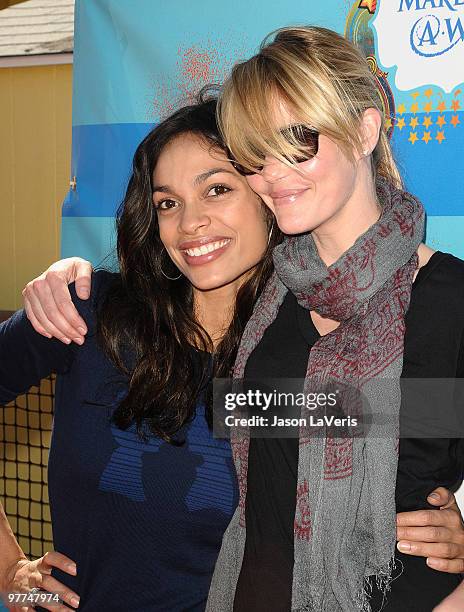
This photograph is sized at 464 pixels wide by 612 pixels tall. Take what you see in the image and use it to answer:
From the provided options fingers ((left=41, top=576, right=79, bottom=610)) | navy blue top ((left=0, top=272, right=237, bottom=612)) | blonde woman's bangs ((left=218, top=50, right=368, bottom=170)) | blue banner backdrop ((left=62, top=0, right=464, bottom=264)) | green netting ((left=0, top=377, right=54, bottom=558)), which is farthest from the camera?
green netting ((left=0, top=377, right=54, bottom=558))

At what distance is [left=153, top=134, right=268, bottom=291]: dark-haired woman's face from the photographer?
216cm

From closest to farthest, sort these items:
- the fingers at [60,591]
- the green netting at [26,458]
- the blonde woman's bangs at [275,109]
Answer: the blonde woman's bangs at [275,109]
the fingers at [60,591]
the green netting at [26,458]

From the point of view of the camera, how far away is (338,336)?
1905mm

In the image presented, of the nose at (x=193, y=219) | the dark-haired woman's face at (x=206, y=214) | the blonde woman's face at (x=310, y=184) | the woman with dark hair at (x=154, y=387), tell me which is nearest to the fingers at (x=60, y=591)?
the woman with dark hair at (x=154, y=387)

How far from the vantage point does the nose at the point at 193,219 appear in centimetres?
214

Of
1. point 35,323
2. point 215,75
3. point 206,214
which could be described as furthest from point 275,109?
point 215,75

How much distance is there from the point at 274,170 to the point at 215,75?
118 centimetres

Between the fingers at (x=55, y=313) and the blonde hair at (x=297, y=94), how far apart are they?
2.07ft

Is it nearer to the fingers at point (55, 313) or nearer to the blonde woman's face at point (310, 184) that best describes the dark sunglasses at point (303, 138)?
the blonde woman's face at point (310, 184)

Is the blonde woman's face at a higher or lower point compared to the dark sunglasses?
lower

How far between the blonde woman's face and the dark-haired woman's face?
311 mm

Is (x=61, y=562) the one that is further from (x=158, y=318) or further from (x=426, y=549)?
(x=426, y=549)

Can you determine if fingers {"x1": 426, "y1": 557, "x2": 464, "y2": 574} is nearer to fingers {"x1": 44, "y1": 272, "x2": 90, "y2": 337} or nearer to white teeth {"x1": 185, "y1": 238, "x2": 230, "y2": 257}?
white teeth {"x1": 185, "y1": 238, "x2": 230, "y2": 257}

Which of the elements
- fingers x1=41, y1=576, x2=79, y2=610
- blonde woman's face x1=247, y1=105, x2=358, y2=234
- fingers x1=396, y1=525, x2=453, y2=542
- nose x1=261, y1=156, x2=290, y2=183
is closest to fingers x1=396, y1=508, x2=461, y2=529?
fingers x1=396, y1=525, x2=453, y2=542
